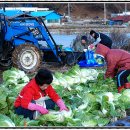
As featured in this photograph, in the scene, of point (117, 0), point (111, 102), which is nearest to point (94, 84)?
point (111, 102)

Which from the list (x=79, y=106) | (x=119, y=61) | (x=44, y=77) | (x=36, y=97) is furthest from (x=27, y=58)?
(x=44, y=77)

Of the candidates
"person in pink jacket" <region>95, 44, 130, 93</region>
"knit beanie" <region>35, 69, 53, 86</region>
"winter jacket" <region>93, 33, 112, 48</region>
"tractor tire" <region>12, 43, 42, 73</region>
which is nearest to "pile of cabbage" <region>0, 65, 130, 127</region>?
"person in pink jacket" <region>95, 44, 130, 93</region>

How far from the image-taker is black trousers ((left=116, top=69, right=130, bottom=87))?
891cm

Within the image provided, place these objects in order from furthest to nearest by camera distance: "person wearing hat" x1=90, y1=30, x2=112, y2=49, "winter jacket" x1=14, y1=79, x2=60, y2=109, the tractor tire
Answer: the tractor tire, "person wearing hat" x1=90, y1=30, x2=112, y2=49, "winter jacket" x1=14, y1=79, x2=60, y2=109

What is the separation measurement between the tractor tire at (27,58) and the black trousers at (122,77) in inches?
245

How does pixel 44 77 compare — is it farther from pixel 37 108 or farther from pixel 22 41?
pixel 22 41

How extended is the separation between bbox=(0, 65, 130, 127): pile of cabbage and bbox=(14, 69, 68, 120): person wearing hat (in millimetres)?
111

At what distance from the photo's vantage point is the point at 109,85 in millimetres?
9438

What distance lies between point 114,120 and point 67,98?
1.42m

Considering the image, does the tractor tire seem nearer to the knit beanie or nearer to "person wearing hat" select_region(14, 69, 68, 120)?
"person wearing hat" select_region(14, 69, 68, 120)

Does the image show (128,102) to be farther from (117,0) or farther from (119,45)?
(119,45)

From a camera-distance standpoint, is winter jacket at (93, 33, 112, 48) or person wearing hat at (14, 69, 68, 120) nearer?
person wearing hat at (14, 69, 68, 120)

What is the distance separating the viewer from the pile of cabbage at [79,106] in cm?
658

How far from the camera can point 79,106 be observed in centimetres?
750
